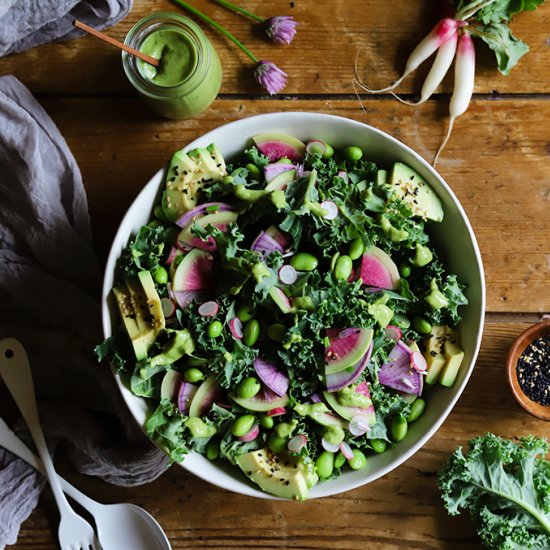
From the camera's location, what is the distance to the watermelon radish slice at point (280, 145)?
1.66m

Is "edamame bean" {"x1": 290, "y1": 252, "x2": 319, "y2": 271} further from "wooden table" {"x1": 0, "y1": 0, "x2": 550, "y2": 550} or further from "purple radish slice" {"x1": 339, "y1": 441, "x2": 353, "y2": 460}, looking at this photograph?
"wooden table" {"x1": 0, "y1": 0, "x2": 550, "y2": 550}

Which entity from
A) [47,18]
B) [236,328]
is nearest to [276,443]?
[236,328]

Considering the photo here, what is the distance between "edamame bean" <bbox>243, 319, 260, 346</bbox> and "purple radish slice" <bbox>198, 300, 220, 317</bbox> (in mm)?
78

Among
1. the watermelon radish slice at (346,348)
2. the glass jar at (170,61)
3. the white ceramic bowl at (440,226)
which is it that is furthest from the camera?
the glass jar at (170,61)

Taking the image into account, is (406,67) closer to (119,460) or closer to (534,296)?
(534,296)

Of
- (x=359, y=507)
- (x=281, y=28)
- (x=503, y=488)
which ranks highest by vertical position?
(x=281, y=28)

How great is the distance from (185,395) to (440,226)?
2.33 feet

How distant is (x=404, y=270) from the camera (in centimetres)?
162

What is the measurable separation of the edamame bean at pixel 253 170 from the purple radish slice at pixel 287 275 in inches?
9.8

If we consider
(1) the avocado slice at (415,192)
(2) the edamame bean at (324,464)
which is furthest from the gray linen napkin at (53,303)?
(1) the avocado slice at (415,192)

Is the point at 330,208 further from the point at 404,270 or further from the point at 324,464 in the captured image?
the point at 324,464

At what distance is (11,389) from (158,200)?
0.70m

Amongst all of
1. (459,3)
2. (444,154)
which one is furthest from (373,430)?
(459,3)

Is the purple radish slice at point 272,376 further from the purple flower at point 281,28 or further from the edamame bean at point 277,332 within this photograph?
the purple flower at point 281,28
